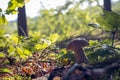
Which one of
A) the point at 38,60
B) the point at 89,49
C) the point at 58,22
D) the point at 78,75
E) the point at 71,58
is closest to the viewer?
the point at 78,75

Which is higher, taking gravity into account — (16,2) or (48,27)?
(16,2)

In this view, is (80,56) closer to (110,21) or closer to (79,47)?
(79,47)

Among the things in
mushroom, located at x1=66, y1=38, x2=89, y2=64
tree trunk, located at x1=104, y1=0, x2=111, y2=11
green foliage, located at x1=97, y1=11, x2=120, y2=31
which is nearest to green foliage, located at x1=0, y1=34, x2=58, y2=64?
mushroom, located at x1=66, y1=38, x2=89, y2=64

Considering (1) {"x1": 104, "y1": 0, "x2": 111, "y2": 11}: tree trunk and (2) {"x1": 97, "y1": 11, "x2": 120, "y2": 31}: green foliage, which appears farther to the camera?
(1) {"x1": 104, "y1": 0, "x2": 111, "y2": 11}: tree trunk

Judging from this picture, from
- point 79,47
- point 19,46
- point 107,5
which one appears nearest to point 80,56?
point 79,47

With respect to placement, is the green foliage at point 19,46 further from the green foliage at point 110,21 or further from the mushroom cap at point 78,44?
the green foliage at point 110,21

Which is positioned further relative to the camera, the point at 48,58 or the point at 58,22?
the point at 58,22

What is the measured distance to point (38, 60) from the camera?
5648 mm

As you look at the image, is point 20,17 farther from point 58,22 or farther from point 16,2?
point 58,22

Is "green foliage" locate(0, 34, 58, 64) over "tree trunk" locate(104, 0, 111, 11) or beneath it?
beneath

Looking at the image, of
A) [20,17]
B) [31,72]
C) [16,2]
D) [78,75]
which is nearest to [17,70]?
[31,72]

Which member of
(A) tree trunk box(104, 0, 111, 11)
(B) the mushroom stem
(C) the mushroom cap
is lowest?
(B) the mushroom stem

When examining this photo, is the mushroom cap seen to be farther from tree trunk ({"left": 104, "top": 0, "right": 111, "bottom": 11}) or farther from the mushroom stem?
tree trunk ({"left": 104, "top": 0, "right": 111, "bottom": 11})

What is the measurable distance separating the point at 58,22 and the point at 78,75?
11.1 meters
